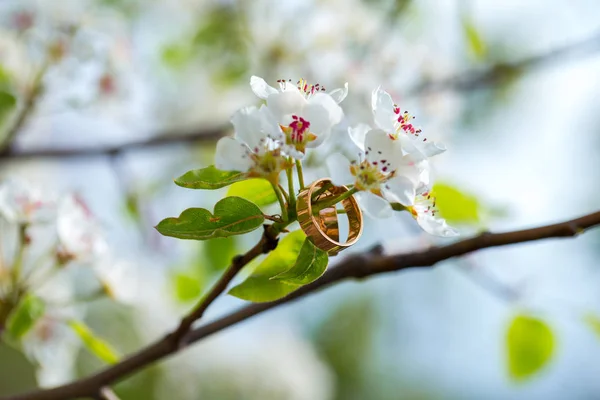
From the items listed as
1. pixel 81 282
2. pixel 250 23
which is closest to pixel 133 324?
pixel 250 23

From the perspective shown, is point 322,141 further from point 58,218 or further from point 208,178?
point 58,218

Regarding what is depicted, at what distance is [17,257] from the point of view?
55 cm

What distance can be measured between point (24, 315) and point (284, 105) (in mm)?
313

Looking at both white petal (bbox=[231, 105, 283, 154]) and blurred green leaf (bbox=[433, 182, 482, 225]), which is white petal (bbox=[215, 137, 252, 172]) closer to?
white petal (bbox=[231, 105, 283, 154])

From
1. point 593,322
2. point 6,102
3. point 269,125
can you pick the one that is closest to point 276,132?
point 269,125

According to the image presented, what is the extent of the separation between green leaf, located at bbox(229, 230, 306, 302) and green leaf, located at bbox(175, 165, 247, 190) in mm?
59

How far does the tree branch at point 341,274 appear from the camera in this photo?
386 millimetres

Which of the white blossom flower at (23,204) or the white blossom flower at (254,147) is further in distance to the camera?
the white blossom flower at (23,204)

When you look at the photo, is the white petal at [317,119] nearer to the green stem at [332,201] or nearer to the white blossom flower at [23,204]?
the green stem at [332,201]

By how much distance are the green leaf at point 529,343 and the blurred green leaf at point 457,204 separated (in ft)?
0.31

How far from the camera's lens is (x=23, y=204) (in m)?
0.55

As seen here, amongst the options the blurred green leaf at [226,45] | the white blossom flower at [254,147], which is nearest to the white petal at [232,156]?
the white blossom flower at [254,147]

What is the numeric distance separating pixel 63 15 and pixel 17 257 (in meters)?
0.46

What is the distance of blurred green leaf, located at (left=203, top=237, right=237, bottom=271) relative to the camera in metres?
0.72
